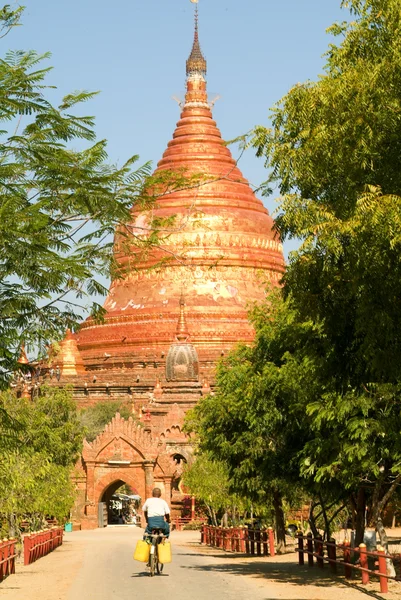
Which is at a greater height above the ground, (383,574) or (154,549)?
(154,549)

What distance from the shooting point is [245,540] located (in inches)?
1006

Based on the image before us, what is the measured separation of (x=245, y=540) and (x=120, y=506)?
40327 millimetres

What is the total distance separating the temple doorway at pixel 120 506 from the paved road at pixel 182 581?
27.9 meters

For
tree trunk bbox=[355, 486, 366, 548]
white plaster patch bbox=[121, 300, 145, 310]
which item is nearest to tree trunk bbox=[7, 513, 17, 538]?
tree trunk bbox=[355, 486, 366, 548]

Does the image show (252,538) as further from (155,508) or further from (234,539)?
(155,508)

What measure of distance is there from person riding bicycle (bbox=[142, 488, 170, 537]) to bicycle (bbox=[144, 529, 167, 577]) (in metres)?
0.07

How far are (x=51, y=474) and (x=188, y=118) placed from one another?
181 ft

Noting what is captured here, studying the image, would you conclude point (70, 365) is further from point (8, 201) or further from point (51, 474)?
point (8, 201)

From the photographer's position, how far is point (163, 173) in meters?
13.0

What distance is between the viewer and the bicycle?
16.4 metres

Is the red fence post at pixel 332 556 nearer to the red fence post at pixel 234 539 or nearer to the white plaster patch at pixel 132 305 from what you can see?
the red fence post at pixel 234 539

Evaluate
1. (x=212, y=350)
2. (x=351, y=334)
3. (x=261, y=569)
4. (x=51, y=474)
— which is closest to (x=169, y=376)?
(x=212, y=350)

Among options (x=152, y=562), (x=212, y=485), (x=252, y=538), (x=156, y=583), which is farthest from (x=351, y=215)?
(x=212, y=485)

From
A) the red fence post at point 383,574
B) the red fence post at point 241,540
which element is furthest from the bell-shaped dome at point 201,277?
the red fence post at point 383,574
